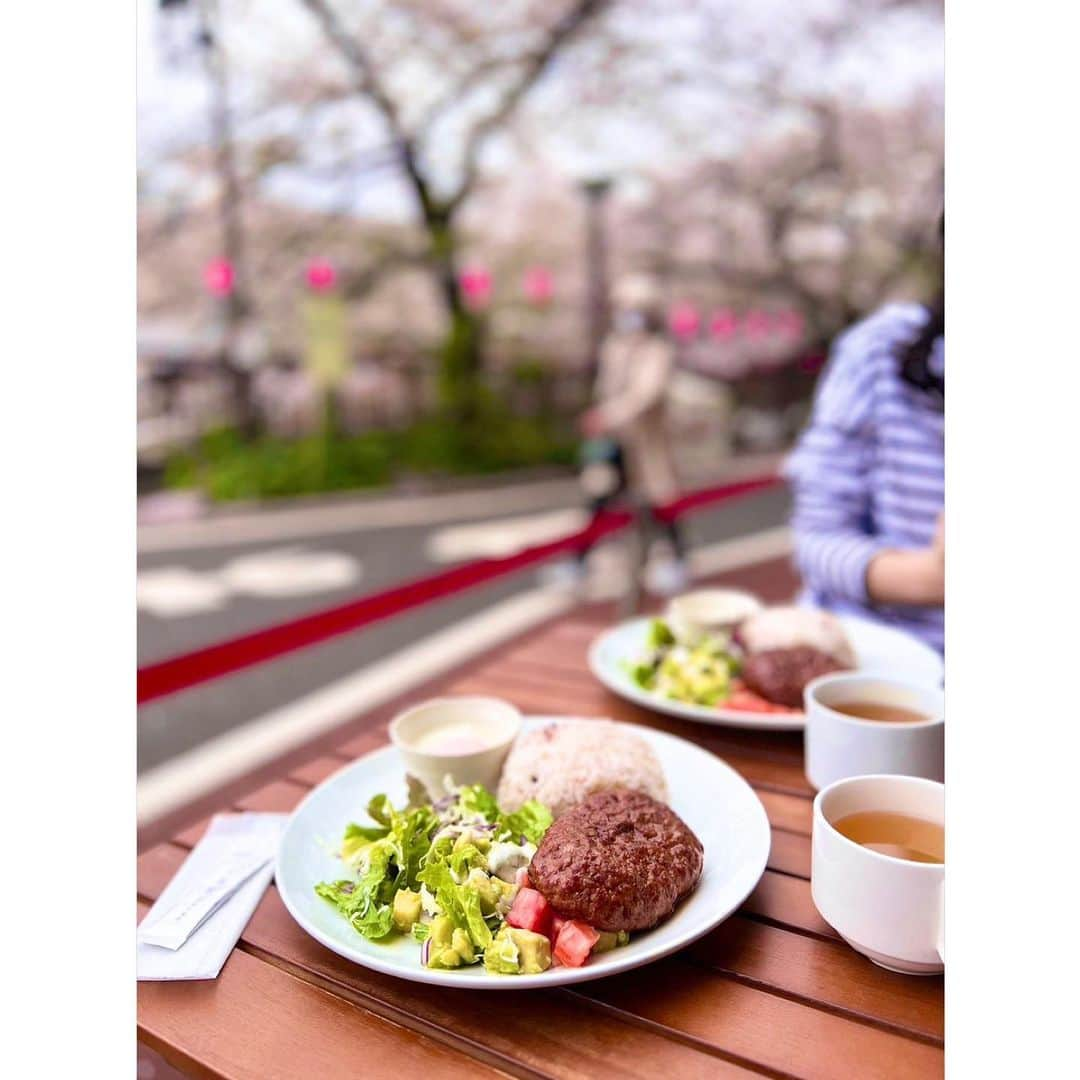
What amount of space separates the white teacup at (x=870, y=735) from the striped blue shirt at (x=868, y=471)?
0.67 m

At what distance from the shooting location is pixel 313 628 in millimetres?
2014

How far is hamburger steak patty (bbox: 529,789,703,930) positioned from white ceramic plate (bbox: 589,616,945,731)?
450 mm

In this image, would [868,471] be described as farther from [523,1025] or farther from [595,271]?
[595,271]

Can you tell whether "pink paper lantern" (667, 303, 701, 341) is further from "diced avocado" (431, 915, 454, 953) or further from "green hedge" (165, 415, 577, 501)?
"diced avocado" (431, 915, 454, 953)

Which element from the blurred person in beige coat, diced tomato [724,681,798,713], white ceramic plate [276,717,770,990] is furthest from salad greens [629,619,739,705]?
the blurred person in beige coat

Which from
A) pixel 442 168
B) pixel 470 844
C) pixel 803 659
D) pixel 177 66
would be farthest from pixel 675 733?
pixel 442 168

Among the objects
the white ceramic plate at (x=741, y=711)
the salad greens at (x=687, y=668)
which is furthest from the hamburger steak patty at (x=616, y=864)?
the salad greens at (x=687, y=668)

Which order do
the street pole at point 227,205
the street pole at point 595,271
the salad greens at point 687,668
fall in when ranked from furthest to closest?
1. the street pole at point 595,271
2. the street pole at point 227,205
3. the salad greens at point 687,668

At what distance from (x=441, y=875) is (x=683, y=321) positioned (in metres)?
12.5

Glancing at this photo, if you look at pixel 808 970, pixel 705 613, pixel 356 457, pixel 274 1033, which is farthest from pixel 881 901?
pixel 356 457

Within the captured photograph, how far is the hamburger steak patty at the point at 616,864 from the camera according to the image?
0.88 meters

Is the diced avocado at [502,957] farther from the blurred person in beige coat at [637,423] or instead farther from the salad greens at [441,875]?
the blurred person in beige coat at [637,423]

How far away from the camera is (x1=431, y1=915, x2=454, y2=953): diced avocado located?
88 cm
